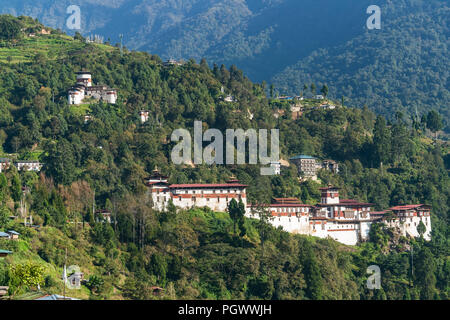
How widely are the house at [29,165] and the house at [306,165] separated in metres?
36.3

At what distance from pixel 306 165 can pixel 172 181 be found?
24193mm

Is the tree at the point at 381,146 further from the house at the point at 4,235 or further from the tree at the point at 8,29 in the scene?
the house at the point at 4,235

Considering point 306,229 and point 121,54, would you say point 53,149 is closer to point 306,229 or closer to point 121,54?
point 306,229

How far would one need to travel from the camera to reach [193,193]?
88.1 m

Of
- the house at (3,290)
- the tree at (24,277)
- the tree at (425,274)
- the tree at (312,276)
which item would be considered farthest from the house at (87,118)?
the house at (3,290)

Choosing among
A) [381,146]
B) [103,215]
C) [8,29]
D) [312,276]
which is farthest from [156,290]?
[8,29]

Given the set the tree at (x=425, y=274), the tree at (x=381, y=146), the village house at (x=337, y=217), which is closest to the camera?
the tree at (x=425, y=274)

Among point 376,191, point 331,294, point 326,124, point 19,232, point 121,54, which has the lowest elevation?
point 331,294

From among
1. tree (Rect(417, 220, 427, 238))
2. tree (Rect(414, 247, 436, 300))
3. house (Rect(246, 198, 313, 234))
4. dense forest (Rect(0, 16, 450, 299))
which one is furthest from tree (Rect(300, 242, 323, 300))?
tree (Rect(417, 220, 427, 238))

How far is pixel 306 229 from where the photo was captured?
91.9 metres

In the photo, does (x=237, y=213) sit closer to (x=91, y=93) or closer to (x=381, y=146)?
(x=381, y=146)

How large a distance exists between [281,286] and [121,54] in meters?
65.8

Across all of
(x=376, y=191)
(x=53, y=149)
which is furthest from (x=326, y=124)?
(x=53, y=149)

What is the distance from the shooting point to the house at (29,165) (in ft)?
293
